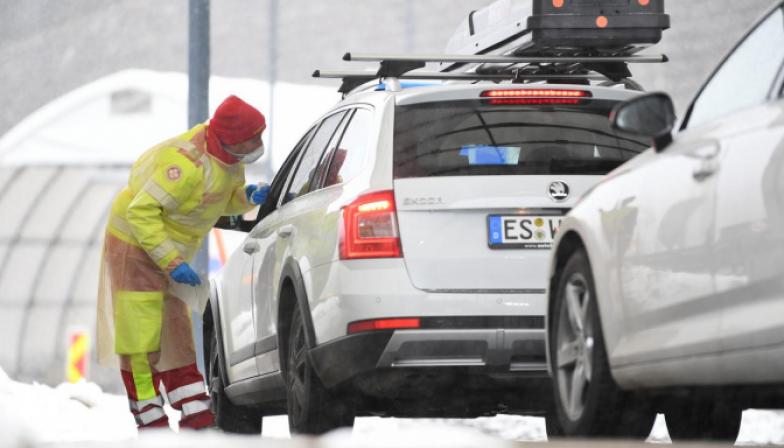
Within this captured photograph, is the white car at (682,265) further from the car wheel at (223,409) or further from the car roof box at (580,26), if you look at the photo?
the car wheel at (223,409)

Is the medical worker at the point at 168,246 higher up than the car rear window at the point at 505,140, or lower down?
lower down

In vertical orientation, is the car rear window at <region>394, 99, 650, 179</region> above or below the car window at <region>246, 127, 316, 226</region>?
above

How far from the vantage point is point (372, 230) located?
747 cm

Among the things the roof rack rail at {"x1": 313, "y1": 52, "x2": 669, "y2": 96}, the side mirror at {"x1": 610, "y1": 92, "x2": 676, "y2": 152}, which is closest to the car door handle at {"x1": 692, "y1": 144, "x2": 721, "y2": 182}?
the side mirror at {"x1": 610, "y1": 92, "x2": 676, "y2": 152}

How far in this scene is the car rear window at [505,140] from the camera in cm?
761

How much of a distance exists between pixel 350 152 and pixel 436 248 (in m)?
0.90

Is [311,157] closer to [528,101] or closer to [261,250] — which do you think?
[261,250]

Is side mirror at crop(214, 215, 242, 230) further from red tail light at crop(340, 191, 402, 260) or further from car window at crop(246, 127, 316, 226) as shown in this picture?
red tail light at crop(340, 191, 402, 260)

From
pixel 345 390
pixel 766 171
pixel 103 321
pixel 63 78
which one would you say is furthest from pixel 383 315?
pixel 63 78

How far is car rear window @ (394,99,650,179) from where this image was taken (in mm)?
7609

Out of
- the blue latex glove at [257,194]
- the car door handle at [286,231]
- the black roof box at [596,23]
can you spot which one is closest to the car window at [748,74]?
the car door handle at [286,231]

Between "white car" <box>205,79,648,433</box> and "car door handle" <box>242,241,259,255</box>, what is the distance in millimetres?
990

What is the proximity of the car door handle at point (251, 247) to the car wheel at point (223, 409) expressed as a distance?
101cm

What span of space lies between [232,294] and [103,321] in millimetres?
880
